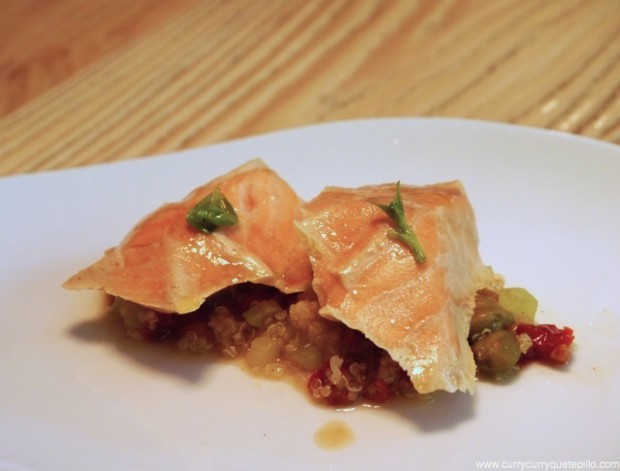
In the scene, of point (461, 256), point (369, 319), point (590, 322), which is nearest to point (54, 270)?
point (369, 319)

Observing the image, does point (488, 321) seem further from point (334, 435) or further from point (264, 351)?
point (264, 351)

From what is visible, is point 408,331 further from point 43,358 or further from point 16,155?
point 16,155

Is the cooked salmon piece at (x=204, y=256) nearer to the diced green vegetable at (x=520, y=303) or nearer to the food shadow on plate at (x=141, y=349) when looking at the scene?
the food shadow on plate at (x=141, y=349)

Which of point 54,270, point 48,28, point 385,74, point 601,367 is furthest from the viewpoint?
point 48,28

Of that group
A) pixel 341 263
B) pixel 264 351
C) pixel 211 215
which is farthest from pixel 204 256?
pixel 341 263

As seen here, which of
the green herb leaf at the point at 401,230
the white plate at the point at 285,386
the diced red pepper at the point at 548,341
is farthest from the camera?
the diced red pepper at the point at 548,341

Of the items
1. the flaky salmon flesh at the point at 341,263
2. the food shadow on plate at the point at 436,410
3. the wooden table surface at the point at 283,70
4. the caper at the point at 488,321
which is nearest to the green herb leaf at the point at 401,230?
the flaky salmon flesh at the point at 341,263
